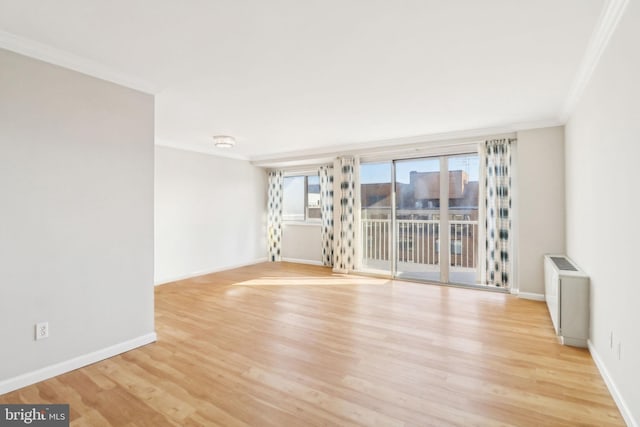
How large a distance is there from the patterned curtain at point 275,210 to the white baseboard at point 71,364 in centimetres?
432

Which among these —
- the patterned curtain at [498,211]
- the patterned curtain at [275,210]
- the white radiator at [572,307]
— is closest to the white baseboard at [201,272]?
the patterned curtain at [275,210]

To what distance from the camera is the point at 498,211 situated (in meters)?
4.37

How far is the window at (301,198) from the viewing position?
7.03 m

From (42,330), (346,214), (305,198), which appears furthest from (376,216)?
(42,330)

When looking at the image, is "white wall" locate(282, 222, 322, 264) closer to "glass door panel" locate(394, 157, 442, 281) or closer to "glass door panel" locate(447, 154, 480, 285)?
"glass door panel" locate(394, 157, 442, 281)

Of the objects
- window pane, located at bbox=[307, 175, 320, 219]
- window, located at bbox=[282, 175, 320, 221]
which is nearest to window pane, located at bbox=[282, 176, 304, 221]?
window, located at bbox=[282, 175, 320, 221]

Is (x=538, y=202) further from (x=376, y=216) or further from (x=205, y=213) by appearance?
(x=205, y=213)

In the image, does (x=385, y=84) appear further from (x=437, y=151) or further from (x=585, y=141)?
(x=437, y=151)

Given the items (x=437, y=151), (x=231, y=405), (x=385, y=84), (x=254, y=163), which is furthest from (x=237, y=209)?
(x=231, y=405)

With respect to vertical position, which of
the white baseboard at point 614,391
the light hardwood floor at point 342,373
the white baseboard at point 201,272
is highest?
the white baseboard at point 201,272

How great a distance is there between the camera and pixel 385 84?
2.83 m

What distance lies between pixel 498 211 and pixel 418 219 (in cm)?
135

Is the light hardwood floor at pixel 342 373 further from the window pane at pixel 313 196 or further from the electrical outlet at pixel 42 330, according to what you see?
the window pane at pixel 313 196

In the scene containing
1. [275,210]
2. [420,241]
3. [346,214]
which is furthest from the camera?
[275,210]
